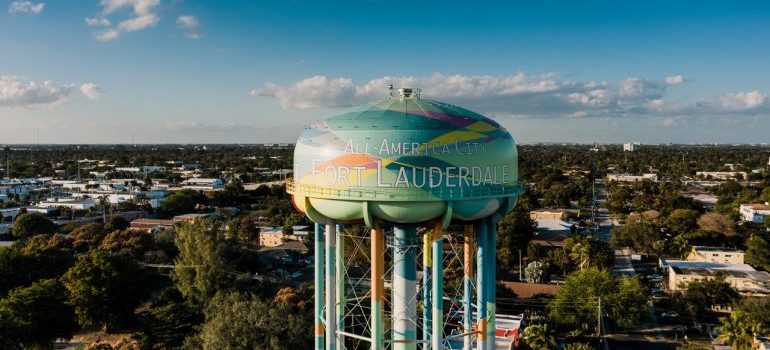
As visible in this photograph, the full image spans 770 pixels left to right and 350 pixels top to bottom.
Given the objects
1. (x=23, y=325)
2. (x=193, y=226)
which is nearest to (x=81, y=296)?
(x=23, y=325)

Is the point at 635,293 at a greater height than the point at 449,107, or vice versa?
the point at 449,107

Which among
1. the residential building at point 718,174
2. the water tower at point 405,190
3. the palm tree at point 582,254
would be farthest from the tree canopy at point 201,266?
the residential building at point 718,174

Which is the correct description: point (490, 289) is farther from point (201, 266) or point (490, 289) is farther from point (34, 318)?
point (201, 266)

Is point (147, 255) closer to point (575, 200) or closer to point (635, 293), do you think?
point (635, 293)

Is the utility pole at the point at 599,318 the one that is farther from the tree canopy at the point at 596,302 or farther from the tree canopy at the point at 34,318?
the tree canopy at the point at 34,318

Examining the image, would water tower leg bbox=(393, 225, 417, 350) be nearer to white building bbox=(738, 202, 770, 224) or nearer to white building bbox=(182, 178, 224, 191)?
white building bbox=(738, 202, 770, 224)

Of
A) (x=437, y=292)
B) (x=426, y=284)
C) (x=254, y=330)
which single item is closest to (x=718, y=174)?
(x=254, y=330)

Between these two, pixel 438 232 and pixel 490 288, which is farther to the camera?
pixel 490 288

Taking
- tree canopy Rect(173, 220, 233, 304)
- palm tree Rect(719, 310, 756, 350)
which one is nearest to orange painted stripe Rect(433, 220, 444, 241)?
palm tree Rect(719, 310, 756, 350)
